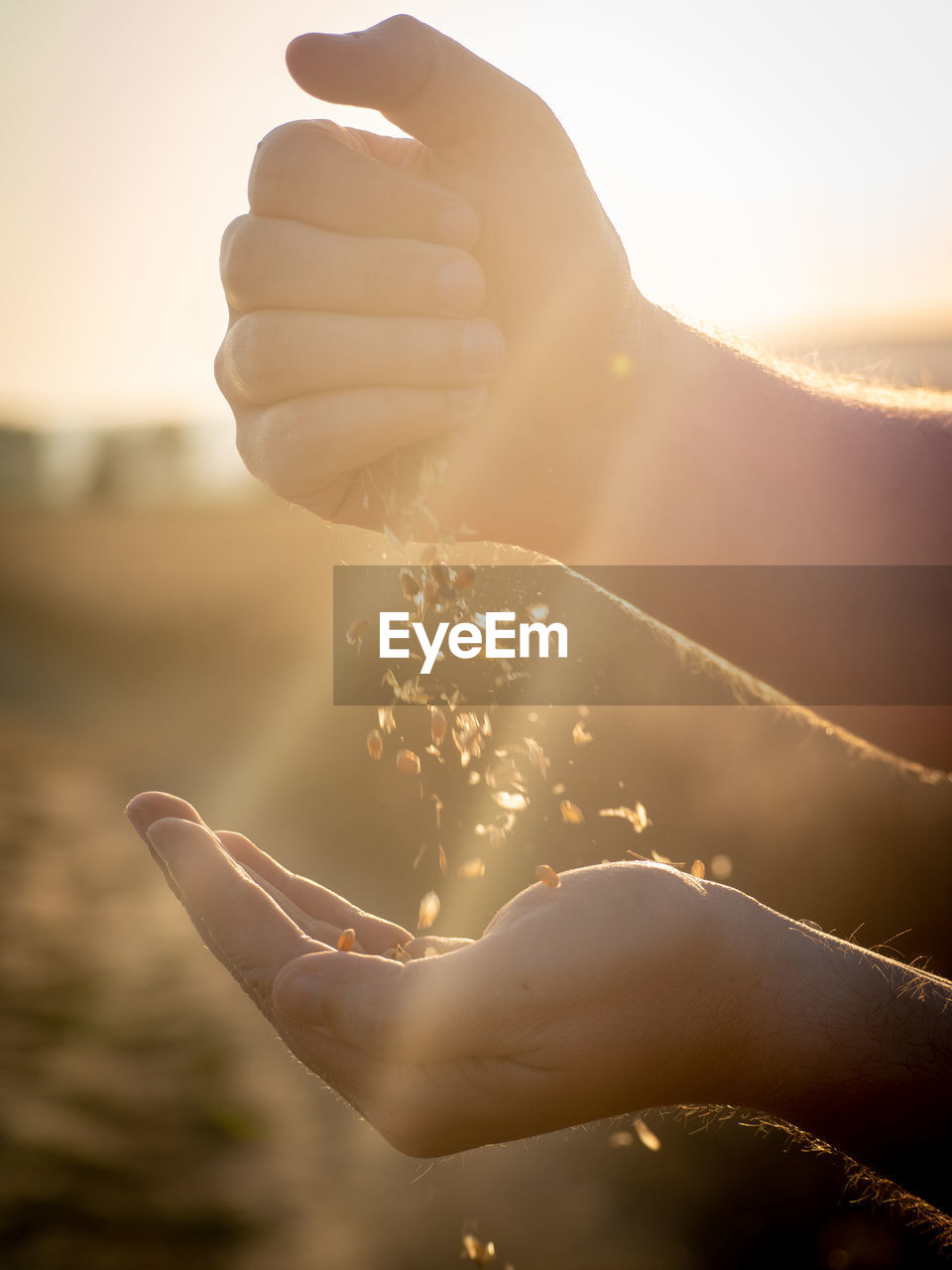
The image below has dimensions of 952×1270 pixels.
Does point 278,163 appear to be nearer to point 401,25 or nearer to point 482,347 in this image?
point 401,25

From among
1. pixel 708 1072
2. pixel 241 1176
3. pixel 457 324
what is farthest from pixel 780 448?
pixel 241 1176

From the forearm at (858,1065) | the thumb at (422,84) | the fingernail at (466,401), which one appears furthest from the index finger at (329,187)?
the forearm at (858,1065)

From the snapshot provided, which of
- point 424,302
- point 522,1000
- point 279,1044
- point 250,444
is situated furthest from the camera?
point 279,1044

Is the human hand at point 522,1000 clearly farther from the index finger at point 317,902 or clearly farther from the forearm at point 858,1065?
the index finger at point 317,902

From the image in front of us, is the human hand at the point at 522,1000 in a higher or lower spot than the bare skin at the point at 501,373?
lower

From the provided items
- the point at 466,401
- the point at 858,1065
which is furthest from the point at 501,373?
the point at 858,1065

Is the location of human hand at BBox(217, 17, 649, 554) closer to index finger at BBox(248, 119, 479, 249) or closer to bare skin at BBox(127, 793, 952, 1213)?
index finger at BBox(248, 119, 479, 249)

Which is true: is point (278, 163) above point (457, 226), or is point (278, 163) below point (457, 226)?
above
